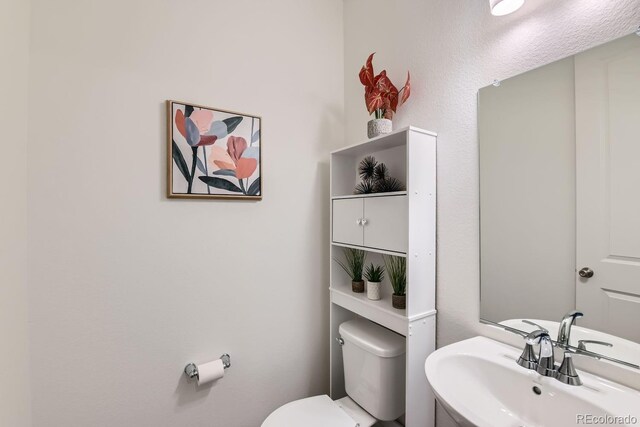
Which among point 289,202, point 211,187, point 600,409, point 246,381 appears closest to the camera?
point 600,409

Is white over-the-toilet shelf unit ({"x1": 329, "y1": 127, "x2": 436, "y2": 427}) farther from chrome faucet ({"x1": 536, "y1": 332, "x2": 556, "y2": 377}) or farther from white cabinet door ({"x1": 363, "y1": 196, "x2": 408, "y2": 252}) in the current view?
chrome faucet ({"x1": 536, "y1": 332, "x2": 556, "y2": 377})

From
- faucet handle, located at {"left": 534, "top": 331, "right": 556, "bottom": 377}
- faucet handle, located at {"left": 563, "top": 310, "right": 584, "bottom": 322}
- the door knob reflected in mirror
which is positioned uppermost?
the door knob reflected in mirror

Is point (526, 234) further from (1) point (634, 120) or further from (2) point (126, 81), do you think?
(2) point (126, 81)

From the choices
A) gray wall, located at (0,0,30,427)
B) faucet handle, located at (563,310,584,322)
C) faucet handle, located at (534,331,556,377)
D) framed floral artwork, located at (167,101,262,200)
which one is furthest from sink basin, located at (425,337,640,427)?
gray wall, located at (0,0,30,427)

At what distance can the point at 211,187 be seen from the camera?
4.46ft

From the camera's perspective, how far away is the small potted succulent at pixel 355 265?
155 centimetres

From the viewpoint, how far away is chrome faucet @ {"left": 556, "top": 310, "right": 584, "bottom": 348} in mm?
847

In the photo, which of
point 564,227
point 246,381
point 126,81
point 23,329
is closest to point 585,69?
point 564,227

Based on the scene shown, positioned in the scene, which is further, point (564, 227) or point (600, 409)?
point (564, 227)

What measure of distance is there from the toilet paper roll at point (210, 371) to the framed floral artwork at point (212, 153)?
79 centimetres

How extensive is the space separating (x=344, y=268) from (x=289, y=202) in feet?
1.68

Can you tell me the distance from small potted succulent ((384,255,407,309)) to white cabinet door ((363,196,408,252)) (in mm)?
125

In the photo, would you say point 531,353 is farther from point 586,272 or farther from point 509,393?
point 586,272

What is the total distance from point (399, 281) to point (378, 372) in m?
0.41
